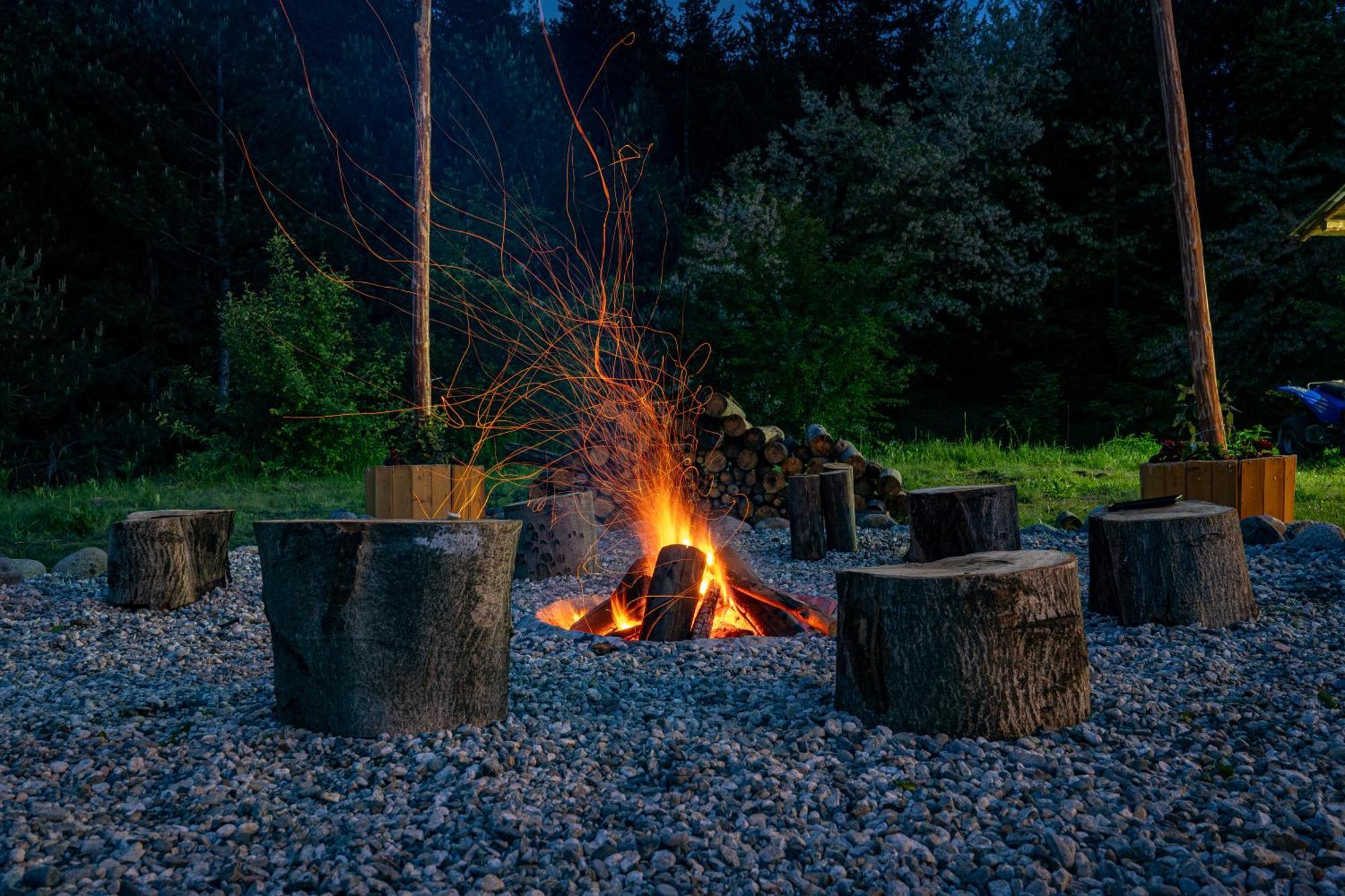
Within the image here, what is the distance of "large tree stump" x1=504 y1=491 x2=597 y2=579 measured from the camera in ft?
18.4

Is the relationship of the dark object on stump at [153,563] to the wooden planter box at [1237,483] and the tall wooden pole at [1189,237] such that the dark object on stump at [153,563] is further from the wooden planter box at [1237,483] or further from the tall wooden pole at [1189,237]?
the tall wooden pole at [1189,237]

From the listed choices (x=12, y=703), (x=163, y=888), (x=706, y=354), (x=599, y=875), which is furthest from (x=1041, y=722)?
(x=706, y=354)

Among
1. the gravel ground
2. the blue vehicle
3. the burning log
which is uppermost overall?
the blue vehicle

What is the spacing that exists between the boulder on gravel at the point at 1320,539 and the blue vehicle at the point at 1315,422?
266 inches

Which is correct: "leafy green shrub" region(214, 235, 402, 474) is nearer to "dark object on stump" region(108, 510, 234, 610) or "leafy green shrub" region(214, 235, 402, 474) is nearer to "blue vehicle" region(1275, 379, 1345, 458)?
"dark object on stump" region(108, 510, 234, 610)

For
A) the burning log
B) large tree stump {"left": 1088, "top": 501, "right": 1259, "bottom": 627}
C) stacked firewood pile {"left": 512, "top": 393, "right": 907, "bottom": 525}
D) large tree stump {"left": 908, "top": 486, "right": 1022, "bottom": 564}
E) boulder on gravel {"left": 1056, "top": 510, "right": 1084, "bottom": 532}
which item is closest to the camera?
large tree stump {"left": 1088, "top": 501, "right": 1259, "bottom": 627}

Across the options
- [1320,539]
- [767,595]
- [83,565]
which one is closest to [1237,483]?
[1320,539]

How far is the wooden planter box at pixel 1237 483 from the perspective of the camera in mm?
6215

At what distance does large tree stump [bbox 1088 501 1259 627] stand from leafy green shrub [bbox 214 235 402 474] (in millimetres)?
10134

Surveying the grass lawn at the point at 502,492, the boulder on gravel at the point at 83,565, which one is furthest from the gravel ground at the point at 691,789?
the grass lawn at the point at 502,492

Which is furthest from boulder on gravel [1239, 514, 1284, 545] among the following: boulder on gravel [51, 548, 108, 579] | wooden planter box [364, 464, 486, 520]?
boulder on gravel [51, 548, 108, 579]

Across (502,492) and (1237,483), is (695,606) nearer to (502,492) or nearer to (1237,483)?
(1237,483)

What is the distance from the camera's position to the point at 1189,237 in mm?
7633

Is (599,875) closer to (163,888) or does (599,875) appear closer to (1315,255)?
(163,888)
